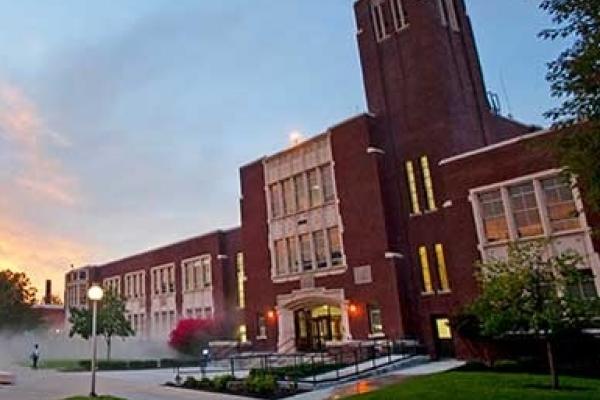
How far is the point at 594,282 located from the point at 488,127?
12362mm

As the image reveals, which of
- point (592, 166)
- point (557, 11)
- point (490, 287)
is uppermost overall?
point (557, 11)

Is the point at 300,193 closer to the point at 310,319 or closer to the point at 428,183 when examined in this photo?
the point at 310,319

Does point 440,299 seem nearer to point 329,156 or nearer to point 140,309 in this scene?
point 329,156

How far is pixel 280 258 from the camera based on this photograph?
34188 mm

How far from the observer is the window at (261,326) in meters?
34.4

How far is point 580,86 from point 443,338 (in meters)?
18.9

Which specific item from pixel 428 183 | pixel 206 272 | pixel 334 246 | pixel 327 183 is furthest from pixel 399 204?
pixel 206 272

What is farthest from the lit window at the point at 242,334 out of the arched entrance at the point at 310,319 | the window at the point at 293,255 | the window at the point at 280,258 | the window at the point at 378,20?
the window at the point at 378,20

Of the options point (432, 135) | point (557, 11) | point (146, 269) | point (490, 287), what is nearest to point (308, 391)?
point (490, 287)

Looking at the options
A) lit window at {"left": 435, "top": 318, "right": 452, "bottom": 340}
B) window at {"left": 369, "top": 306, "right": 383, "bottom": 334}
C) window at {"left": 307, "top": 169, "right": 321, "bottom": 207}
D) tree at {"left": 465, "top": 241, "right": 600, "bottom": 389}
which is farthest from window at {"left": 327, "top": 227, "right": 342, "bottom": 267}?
tree at {"left": 465, "top": 241, "right": 600, "bottom": 389}

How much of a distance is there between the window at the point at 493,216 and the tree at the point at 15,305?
45.5 meters

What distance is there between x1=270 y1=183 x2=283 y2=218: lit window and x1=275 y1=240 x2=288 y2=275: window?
1875mm

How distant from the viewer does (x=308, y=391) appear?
714 inches

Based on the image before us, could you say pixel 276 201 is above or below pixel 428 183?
above
